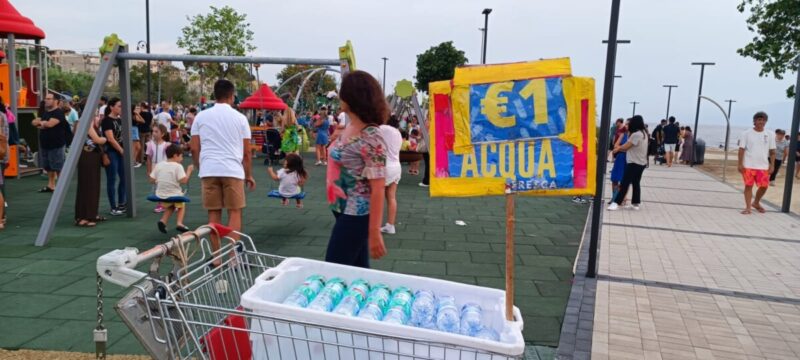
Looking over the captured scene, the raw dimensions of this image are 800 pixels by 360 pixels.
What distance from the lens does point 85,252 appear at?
5637 millimetres

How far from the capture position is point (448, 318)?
2084 millimetres

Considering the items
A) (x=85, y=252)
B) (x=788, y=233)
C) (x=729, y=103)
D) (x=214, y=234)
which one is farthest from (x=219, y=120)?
(x=729, y=103)

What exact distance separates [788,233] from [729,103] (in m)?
38.2

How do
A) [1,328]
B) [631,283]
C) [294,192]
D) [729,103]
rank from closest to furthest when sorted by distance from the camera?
[1,328] → [631,283] → [294,192] → [729,103]

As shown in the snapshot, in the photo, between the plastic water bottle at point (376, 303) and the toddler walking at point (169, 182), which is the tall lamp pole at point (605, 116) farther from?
the toddler walking at point (169, 182)

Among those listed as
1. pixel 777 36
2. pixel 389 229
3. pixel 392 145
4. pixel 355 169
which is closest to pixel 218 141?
pixel 392 145

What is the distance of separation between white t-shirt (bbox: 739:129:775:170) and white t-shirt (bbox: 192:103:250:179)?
8.51m

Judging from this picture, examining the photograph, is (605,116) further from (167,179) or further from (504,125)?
(167,179)

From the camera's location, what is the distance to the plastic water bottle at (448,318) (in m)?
2.06

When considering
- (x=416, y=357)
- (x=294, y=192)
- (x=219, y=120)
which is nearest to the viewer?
(x=416, y=357)

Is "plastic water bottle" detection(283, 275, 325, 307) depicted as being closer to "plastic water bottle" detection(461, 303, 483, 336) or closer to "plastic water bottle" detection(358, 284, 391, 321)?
"plastic water bottle" detection(358, 284, 391, 321)

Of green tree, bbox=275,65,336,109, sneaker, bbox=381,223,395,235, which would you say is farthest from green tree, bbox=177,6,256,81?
sneaker, bbox=381,223,395,235

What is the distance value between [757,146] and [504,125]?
8.66m

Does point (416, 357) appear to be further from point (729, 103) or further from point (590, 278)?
point (729, 103)
